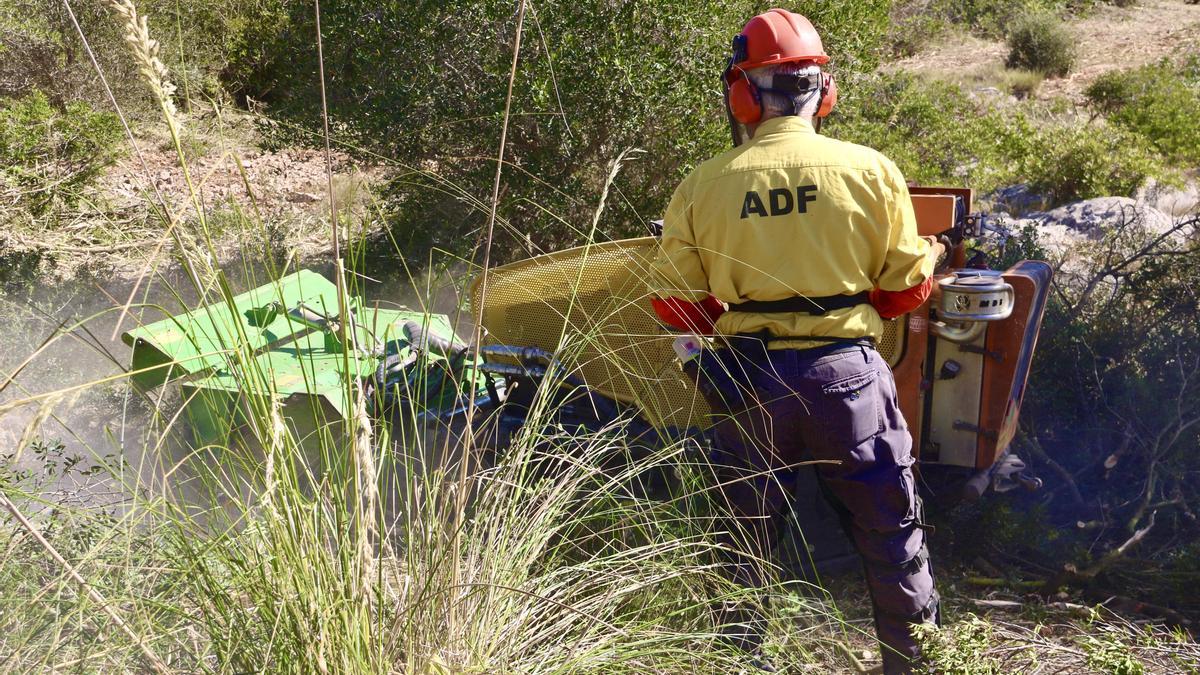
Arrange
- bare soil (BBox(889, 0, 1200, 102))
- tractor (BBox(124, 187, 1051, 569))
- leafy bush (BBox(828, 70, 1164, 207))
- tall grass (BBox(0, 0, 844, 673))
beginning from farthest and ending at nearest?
1. bare soil (BBox(889, 0, 1200, 102))
2. leafy bush (BBox(828, 70, 1164, 207))
3. tractor (BBox(124, 187, 1051, 569))
4. tall grass (BBox(0, 0, 844, 673))

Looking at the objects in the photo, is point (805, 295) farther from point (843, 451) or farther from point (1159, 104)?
point (1159, 104)

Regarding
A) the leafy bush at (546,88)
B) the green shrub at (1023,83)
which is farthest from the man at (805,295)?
the green shrub at (1023,83)

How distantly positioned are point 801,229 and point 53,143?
6878 mm

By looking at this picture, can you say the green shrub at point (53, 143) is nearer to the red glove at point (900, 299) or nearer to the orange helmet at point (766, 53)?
the orange helmet at point (766, 53)

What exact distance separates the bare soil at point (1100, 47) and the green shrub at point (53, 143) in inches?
403

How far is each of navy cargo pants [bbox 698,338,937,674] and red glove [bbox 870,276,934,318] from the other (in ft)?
0.43

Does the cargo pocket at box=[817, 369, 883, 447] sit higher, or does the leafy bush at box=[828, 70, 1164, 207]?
the cargo pocket at box=[817, 369, 883, 447]

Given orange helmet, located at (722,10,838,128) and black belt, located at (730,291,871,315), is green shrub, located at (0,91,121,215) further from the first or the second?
black belt, located at (730,291,871,315)

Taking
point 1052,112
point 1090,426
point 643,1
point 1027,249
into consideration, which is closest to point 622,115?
point 643,1

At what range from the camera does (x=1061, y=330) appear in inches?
184

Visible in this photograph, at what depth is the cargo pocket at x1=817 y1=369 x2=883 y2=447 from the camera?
2867 millimetres

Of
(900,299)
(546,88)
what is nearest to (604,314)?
(900,299)

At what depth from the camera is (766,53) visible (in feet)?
9.73

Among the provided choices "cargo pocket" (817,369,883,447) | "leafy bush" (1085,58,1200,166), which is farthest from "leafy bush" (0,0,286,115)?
"leafy bush" (1085,58,1200,166)
